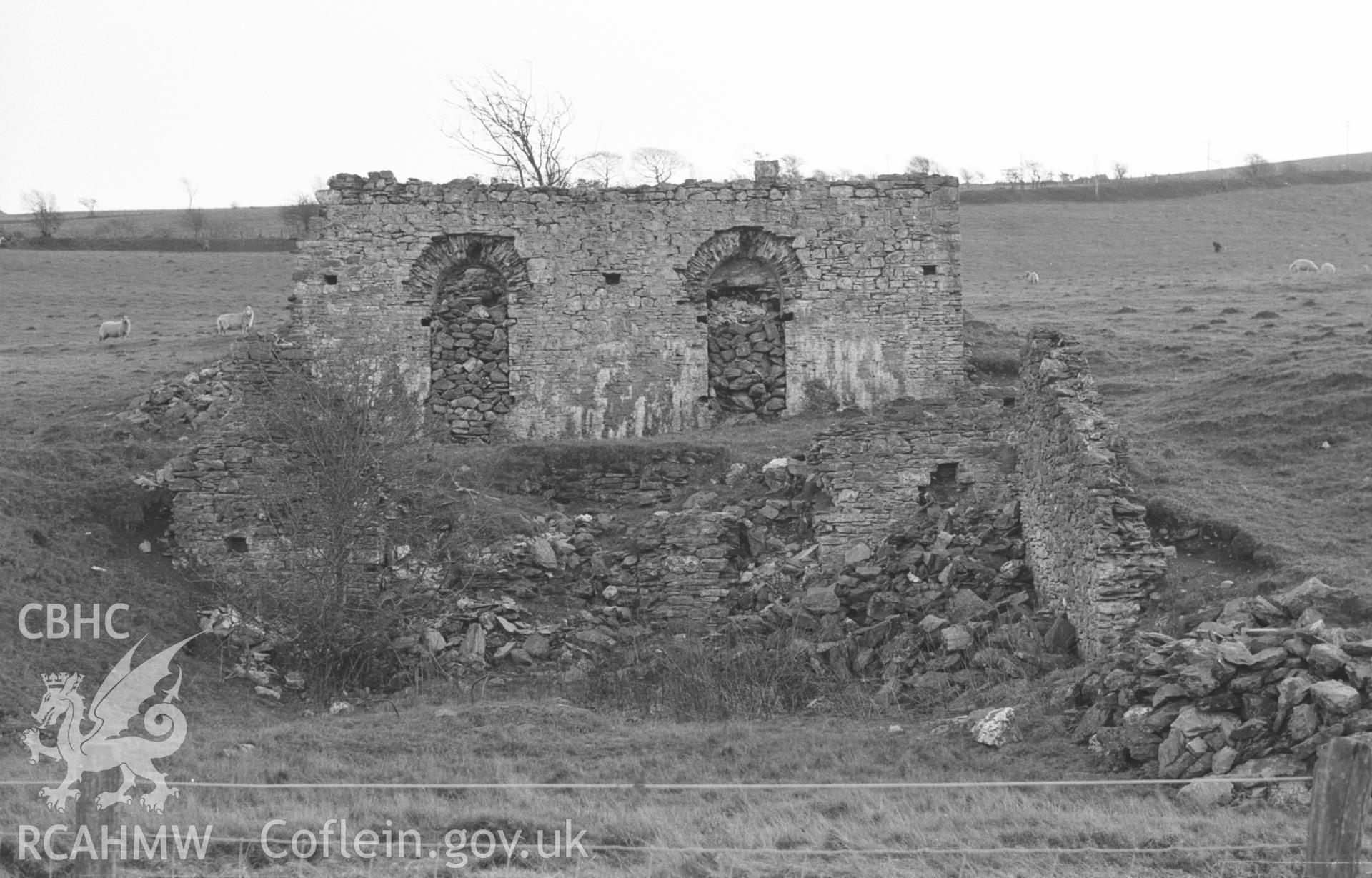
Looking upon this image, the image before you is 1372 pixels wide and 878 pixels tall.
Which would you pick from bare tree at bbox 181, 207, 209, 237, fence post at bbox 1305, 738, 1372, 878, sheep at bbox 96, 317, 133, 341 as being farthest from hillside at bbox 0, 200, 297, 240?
fence post at bbox 1305, 738, 1372, 878

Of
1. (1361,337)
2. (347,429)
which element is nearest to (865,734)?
(347,429)

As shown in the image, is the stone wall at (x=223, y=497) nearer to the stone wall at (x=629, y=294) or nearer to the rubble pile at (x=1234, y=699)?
the stone wall at (x=629, y=294)

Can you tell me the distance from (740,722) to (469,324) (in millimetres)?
12018

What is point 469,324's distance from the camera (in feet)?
78.1

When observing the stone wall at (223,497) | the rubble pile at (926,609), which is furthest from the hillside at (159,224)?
the rubble pile at (926,609)

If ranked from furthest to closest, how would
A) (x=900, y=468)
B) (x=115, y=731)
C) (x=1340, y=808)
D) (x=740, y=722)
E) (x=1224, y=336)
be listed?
(x=1224, y=336) < (x=900, y=468) < (x=740, y=722) < (x=115, y=731) < (x=1340, y=808)

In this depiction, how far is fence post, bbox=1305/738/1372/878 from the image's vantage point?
6746mm

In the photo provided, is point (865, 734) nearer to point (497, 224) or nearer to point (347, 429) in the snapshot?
point (347, 429)

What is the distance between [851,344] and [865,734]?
1176 cm

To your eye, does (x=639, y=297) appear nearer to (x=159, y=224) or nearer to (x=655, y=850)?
(x=655, y=850)

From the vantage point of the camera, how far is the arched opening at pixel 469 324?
23422mm

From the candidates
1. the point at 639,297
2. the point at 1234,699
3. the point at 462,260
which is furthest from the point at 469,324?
the point at 1234,699

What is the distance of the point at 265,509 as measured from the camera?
1666 cm

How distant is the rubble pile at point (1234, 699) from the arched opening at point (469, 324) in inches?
524
